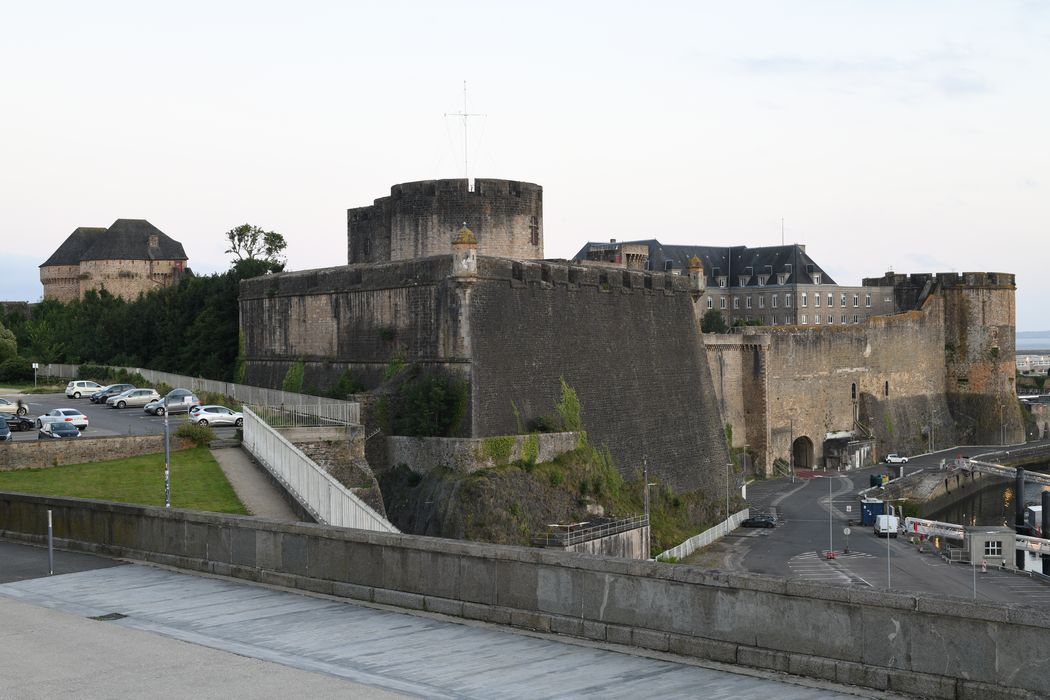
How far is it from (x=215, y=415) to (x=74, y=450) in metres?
9.74

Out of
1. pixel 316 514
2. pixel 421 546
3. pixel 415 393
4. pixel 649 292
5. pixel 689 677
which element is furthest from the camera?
pixel 649 292


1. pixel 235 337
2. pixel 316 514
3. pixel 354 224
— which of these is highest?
pixel 354 224

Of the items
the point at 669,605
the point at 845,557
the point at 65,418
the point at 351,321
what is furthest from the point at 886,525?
the point at 669,605

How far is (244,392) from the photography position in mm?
45719

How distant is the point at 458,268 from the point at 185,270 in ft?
212

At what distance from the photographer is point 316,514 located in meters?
24.6

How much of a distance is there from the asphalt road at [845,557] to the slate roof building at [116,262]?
56518mm

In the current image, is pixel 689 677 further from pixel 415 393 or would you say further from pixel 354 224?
pixel 354 224

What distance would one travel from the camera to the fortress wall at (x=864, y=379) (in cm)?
7250

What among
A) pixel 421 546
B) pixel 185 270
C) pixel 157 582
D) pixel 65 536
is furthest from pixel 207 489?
pixel 185 270

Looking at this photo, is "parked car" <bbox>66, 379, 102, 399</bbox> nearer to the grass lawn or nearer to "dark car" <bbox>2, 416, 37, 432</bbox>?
"dark car" <bbox>2, 416, 37, 432</bbox>

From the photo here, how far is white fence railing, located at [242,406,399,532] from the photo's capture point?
2444cm

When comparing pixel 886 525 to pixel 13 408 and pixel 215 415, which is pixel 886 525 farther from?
pixel 13 408

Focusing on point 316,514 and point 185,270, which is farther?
point 185,270
